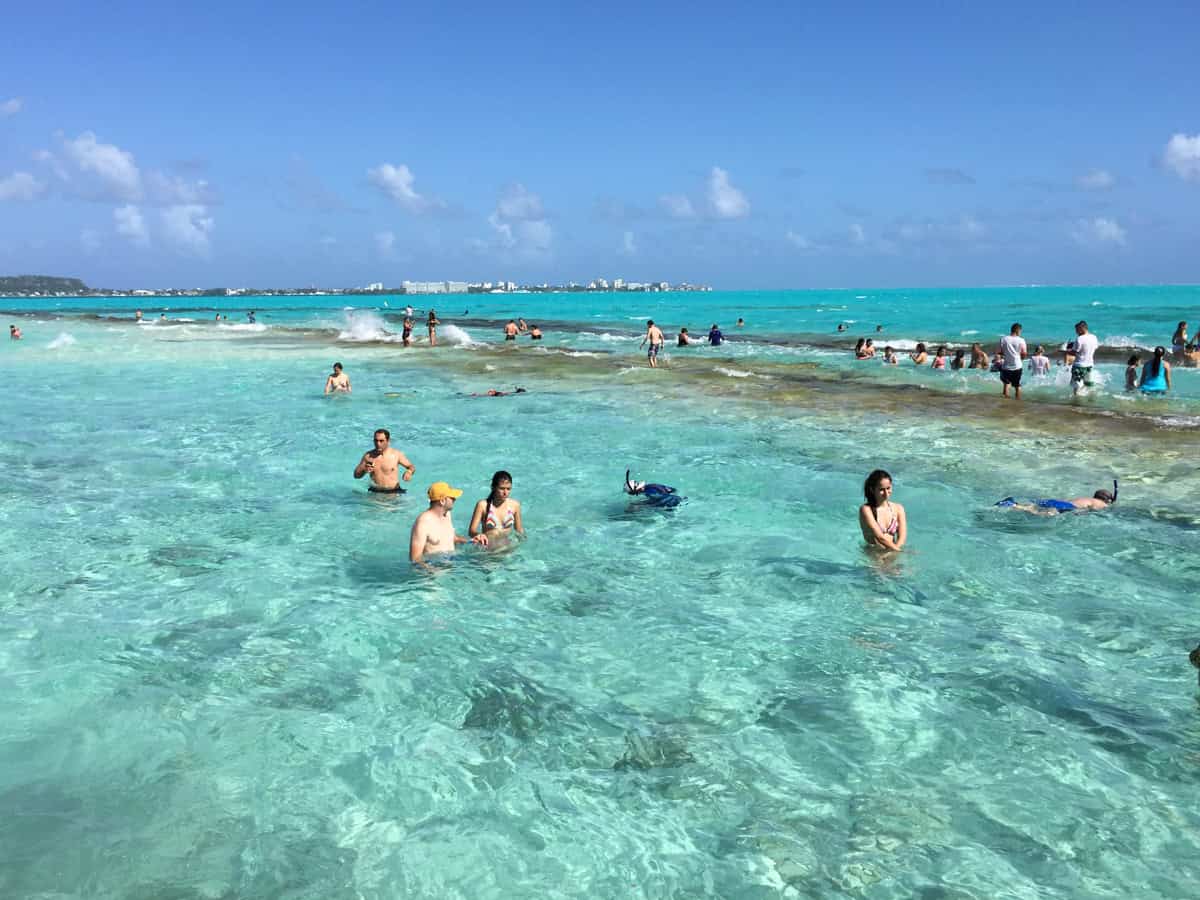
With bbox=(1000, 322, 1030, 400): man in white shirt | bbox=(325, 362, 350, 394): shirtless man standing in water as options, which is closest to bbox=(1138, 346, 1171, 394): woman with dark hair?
bbox=(1000, 322, 1030, 400): man in white shirt

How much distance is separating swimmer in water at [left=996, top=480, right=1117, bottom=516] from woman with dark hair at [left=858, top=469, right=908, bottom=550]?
2.45 meters

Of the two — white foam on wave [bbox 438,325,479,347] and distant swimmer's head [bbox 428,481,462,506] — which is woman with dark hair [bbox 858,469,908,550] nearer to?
distant swimmer's head [bbox 428,481,462,506]

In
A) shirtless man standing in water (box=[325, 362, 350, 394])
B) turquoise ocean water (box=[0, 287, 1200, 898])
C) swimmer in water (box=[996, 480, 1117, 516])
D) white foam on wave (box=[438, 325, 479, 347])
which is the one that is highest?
white foam on wave (box=[438, 325, 479, 347])

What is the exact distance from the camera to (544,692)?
662 centimetres

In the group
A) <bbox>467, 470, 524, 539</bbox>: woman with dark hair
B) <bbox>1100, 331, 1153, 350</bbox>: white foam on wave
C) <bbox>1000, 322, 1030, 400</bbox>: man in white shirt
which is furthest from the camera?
<bbox>1100, 331, 1153, 350</bbox>: white foam on wave

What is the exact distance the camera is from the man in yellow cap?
8.88m

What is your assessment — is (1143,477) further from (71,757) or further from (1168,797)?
(71,757)

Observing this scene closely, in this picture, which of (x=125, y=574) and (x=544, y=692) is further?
(x=125, y=574)

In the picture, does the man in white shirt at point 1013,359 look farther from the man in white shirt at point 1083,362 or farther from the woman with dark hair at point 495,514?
the woman with dark hair at point 495,514

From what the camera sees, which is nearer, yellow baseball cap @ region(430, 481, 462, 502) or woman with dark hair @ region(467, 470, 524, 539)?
yellow baseball cap @ region(430, 481, 462, 502)

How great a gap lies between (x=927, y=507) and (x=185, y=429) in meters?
15.1

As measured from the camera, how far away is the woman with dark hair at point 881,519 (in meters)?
9.45

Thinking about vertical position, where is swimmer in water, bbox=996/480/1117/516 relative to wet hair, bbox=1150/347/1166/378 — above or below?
below

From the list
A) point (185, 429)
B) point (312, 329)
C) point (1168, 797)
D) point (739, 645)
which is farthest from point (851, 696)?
point (312, 329)
